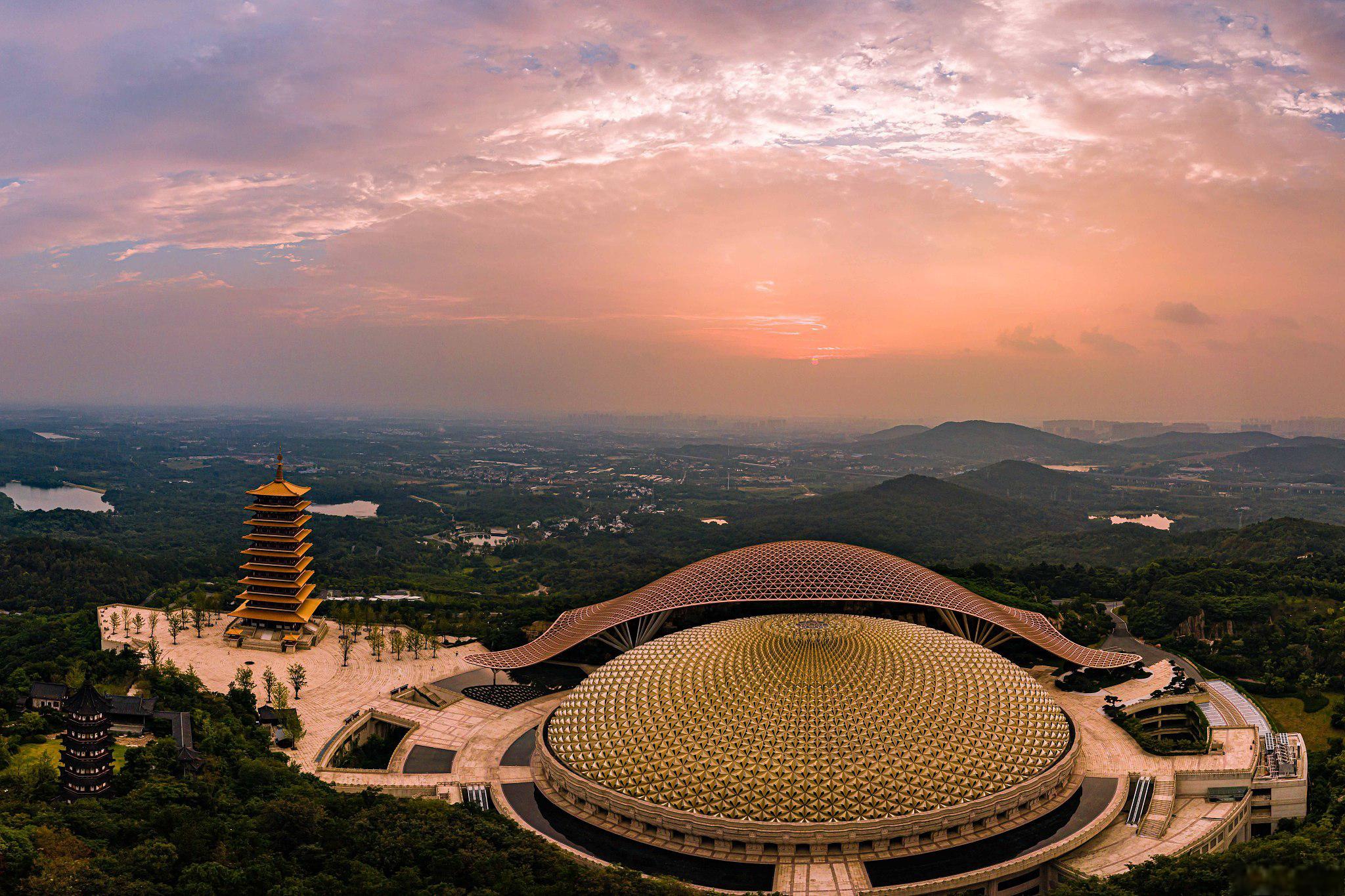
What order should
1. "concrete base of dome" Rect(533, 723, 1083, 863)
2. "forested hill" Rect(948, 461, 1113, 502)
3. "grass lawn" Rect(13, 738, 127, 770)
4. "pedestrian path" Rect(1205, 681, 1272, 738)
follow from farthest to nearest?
"forested hill" Rect(948, 461, 1113, 502) → "pedestrian path" Rect(1205, 681, 1272, 738) → "grass lawn" Rect(13, 738, 127, 770) → "concrete base of dome" Rect(533, 723, 1083, 863)

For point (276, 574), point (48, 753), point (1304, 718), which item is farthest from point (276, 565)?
point (1304, 718)

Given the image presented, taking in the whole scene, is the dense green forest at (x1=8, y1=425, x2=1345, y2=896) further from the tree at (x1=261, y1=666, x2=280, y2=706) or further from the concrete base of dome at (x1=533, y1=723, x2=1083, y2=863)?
the concrete base of dome at (x1=533, y1=723, x2=1083, y2=863)

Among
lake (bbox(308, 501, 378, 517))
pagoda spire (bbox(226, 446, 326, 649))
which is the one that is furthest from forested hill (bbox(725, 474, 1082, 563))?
lake (bbox(308, 501, 378, 517))

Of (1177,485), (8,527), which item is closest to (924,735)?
(8,527)

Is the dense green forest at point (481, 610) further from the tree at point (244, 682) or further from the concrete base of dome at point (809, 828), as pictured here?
the concrete base of dome at point (809, 828)

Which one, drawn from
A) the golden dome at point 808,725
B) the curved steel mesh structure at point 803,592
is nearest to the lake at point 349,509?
the curved steel mesh structure at point 803,592

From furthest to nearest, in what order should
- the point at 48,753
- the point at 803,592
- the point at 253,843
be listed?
the point at 803,592, the point at 48,753, the point at 253,843

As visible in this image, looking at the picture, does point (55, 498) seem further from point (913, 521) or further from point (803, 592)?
point (803, 592)
